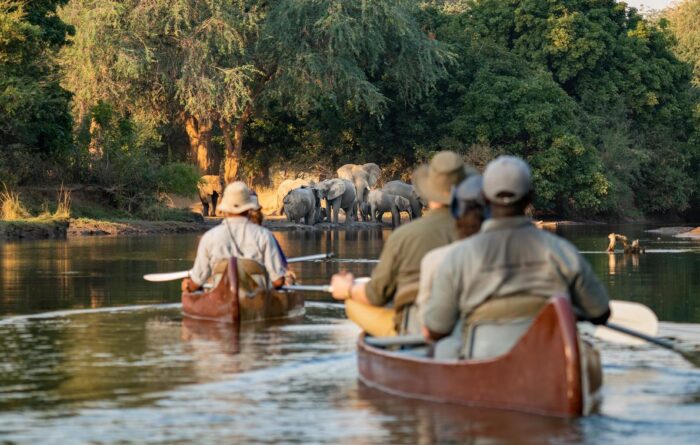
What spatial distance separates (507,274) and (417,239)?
1636mm

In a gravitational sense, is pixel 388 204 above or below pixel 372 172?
below

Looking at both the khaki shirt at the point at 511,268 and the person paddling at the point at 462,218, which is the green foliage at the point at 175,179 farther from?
the khaki shirt at the point at 511,268

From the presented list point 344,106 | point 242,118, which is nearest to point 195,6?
point 242,118

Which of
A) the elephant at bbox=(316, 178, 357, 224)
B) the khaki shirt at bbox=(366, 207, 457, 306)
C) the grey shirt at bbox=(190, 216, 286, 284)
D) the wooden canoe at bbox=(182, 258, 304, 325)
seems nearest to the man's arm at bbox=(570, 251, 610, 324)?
the khaki shirt at bbox=(366, 207, 457, 306)

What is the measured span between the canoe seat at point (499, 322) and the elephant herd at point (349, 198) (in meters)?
42.3

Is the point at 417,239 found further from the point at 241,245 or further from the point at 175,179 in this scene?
the point at 175,179

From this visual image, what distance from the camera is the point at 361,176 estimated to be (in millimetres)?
59781

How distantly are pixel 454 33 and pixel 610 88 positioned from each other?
7641 mm

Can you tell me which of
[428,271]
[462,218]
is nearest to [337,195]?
[462,218]

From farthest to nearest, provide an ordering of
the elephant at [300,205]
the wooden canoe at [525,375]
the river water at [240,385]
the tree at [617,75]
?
the tree at [617,75] → the elephant at [300,205] → the river water at [240,385] → the wooden canoe at [525,375]

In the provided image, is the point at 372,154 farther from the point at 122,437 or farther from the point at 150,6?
the point at 122,437

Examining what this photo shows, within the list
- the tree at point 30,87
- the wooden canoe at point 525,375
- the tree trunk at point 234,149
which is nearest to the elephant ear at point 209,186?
the tree trunk at point 234,149

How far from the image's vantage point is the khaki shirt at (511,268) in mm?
9195

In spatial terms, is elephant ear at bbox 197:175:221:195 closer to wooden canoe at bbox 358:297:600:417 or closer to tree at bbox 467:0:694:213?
A: tree at bbox 467:0:694:213
